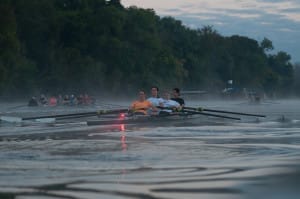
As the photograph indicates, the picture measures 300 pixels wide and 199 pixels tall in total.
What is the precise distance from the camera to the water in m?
7.20

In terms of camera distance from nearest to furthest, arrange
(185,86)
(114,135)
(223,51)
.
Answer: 1. (114,135)
2. (185,86)
3. (223,51)

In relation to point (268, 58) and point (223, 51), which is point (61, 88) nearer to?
point (223, 51)

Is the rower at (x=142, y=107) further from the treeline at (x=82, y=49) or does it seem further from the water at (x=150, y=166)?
the treeline at (x=82, y=49)

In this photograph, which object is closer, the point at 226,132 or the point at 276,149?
the point at 276,149

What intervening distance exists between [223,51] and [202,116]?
74.0 meters

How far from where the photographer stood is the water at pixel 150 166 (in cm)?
720

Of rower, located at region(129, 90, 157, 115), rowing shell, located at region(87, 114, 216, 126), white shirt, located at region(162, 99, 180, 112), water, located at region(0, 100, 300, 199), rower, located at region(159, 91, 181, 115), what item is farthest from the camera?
white shirt, located at region(162, 99, 180, 112)

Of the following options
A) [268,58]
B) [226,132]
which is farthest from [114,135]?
→ [268,58]

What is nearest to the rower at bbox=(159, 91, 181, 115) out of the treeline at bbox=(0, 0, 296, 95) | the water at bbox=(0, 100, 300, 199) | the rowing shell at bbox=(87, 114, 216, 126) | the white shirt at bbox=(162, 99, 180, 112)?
the white shirt at bbox=(162, 99, 180, 112)

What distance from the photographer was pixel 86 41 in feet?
208

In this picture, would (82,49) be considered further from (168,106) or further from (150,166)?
(150,166)

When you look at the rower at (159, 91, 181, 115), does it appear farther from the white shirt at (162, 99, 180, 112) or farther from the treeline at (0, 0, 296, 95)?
the treeline at (0, 0, 296, 95)

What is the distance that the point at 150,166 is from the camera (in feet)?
30.4

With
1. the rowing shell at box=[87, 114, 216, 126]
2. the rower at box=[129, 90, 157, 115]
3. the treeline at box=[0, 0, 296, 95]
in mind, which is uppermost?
the treeline at box=[0, 0, 296, 95]
